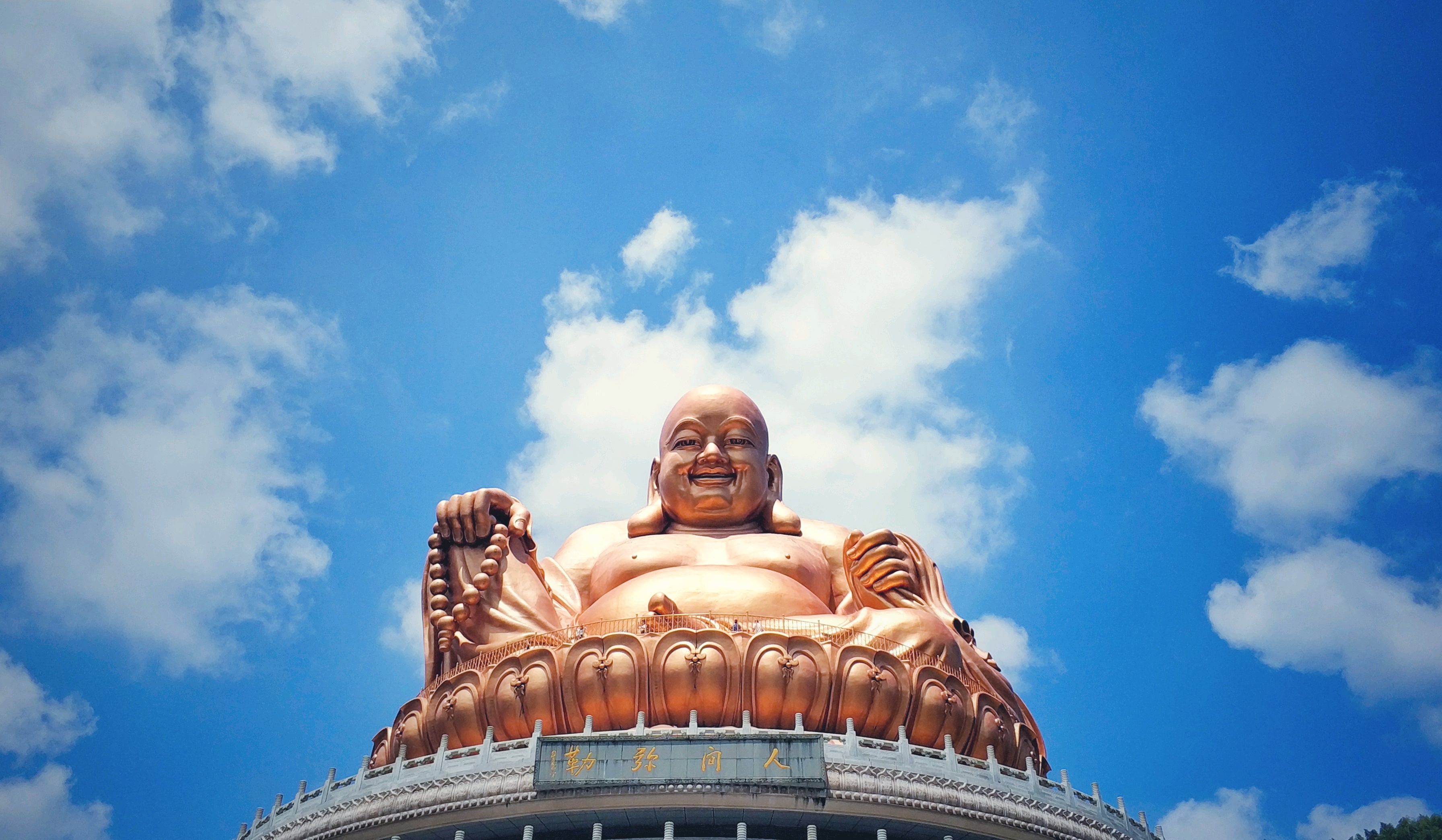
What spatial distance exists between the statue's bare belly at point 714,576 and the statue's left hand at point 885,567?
26.7 inches

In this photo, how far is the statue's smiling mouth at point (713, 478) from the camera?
20.9 meters

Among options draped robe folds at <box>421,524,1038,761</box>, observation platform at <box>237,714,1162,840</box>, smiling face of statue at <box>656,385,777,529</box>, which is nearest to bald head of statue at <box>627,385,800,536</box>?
smiling face of statue at <box>656,385,777,529</box>

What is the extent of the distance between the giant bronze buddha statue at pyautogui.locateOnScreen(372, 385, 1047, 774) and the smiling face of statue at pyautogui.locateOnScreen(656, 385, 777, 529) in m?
0.03

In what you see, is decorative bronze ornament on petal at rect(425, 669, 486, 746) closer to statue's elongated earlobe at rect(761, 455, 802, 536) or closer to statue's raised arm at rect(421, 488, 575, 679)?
statue's raised arm at rect(421, 488, 575, 679)

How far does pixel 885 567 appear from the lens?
18.3 m

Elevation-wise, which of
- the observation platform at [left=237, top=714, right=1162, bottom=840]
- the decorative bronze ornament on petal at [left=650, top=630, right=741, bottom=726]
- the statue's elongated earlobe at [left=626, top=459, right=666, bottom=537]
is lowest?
the observation platform at [left=237, top=714, right=1162, bottom=840]

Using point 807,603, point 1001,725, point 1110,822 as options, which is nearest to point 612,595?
point 807,603

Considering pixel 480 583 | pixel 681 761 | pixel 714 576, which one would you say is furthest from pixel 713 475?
pixel 681 761

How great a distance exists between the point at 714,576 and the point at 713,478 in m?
3.27

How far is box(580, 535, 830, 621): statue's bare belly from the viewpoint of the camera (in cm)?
1748

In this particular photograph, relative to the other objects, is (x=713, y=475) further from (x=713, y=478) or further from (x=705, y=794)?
(x=705, y=794)

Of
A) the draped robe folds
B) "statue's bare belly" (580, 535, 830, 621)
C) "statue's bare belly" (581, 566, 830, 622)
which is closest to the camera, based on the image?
the draped robe folds

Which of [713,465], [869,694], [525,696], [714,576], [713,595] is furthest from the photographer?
[713,465]

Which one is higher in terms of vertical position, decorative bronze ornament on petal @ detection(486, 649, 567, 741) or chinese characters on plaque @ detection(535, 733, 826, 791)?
decorative bronze ornament on petal @ detection(486, 649, 567, 741)
